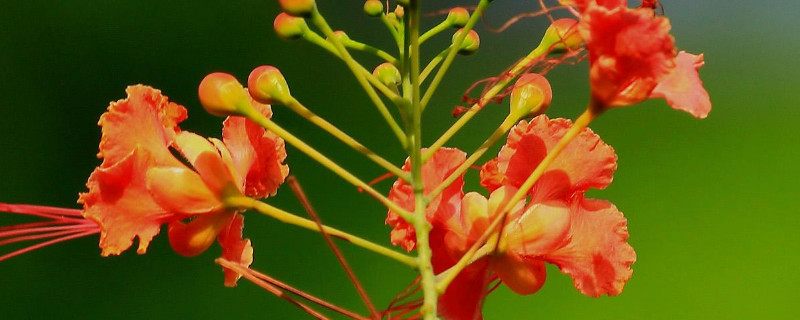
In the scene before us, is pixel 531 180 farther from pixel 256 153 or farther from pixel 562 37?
pixel 256 153

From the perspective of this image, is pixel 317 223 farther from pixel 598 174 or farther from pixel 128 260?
pixel 128 260

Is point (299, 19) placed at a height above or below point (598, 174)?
above

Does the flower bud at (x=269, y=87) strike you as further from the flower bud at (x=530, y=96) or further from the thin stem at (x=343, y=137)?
the flower bud at (x=530, y=96)

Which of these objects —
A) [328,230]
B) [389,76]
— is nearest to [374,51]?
[389,76]

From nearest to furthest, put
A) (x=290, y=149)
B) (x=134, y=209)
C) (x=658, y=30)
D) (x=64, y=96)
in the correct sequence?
(x=658, y=30) → (x=134, y=209) → (x=290, y=149) → (x=64, y=96)

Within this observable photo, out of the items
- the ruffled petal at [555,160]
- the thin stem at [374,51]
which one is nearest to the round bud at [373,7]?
the thin stem at [374,51]

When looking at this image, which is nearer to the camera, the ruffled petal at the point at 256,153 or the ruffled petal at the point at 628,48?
the ruffled petal at the point at 628,48

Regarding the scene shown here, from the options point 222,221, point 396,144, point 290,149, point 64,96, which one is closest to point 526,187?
point 222,221

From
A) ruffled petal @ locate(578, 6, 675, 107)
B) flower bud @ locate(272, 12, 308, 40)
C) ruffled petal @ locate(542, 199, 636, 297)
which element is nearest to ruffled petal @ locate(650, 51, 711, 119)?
ruffled petal @ locate(578, 6, 675, 107)
